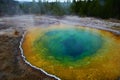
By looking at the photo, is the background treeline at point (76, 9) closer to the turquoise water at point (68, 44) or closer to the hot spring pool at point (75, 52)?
the hot spring pool at point (75, 52)

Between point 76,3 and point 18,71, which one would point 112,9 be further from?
point 18,71

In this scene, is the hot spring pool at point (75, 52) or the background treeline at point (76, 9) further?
the background treeline at point (76, 9)

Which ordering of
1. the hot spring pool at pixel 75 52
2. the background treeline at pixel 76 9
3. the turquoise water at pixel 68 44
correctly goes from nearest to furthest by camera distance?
1. the hot spring pool at pixel 75 52
2. the turquoise water at pixel 68 44
3. the background treeline at pixel 76 9

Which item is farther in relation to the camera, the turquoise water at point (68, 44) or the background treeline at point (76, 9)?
the background treeline at point (76, 9)

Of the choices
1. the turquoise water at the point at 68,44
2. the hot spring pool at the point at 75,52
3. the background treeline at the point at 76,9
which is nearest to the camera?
the hot spring pool at the point at 75,52

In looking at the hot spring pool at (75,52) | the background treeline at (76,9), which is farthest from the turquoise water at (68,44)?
the background treeline at (76,9)

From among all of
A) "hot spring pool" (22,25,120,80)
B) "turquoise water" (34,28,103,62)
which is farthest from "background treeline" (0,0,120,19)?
"turquoise water" (34,28,103,62)

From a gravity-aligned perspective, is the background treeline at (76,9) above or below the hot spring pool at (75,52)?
above
